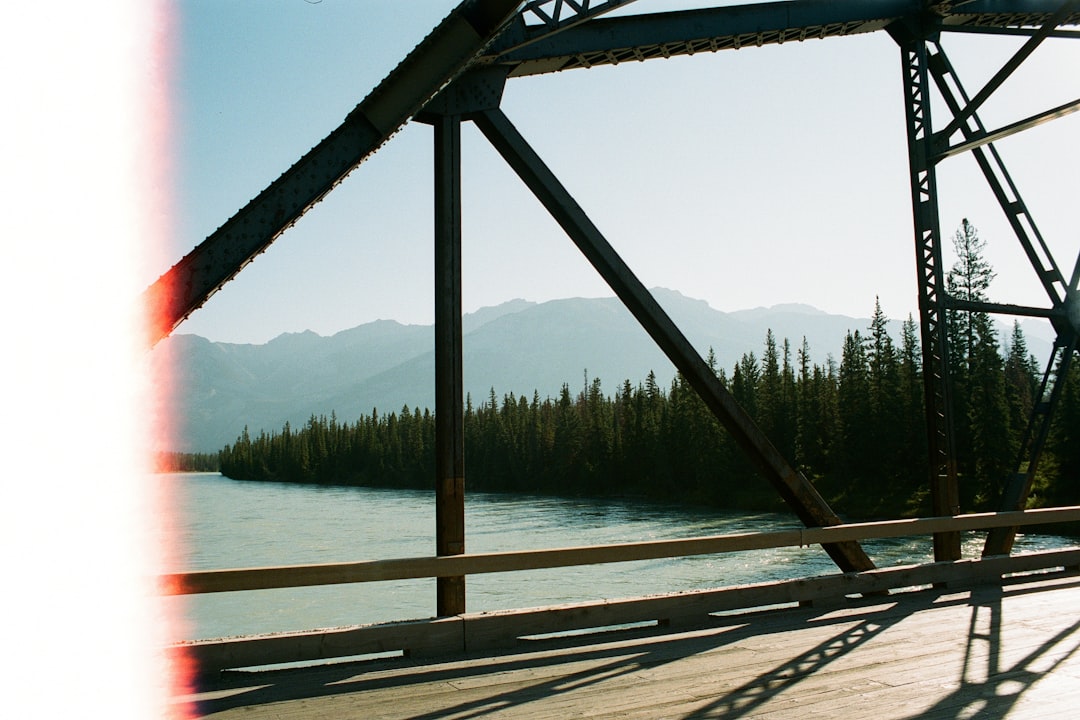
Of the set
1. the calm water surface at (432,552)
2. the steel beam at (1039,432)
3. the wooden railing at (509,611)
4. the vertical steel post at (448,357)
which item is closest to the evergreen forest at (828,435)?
the calm water surface at (432,552)

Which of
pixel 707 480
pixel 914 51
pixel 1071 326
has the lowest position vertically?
pixel 707 480

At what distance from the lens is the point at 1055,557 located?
10.4 metres

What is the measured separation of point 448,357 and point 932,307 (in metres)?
5.84

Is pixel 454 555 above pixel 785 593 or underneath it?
above

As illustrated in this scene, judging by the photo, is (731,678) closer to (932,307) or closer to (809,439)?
(932,307)

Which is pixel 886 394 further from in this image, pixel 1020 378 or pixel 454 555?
pixel 454 555

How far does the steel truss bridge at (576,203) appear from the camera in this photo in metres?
5.55

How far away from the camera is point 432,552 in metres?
39.4

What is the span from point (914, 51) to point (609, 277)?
506 cm

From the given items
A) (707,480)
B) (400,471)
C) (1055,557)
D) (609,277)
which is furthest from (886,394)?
(400,471)

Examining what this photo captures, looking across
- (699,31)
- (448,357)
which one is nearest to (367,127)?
(448,357)

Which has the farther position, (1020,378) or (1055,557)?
(1020,378)

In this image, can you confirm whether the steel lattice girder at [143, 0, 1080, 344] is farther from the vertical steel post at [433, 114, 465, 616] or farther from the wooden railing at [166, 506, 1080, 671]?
the wooden railing at [166, 506, 1080, 671]

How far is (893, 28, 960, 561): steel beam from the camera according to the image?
9617mm
